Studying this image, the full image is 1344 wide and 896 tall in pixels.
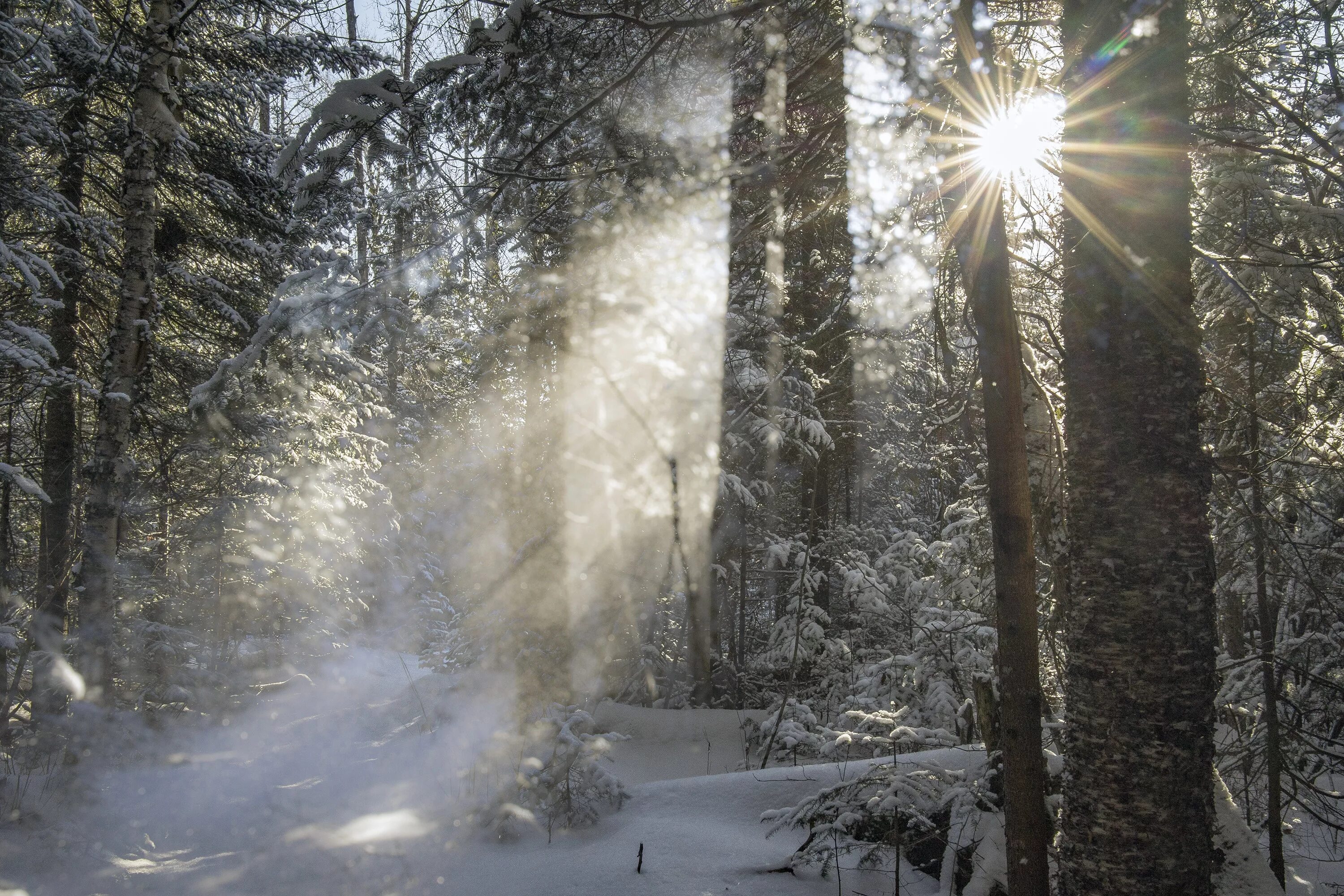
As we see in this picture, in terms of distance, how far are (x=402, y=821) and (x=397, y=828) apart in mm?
260

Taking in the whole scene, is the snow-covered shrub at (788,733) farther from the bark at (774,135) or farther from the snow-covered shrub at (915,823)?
the bark at (774,135)

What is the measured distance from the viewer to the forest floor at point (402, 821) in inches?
181

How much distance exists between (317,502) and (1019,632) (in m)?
12.6

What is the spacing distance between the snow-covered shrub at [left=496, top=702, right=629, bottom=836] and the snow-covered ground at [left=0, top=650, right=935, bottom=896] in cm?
14

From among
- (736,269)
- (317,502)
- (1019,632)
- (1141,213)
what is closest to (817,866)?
(1019,632)

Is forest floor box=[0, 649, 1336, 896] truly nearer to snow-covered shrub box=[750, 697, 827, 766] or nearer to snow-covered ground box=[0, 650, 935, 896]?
snow-covered ground box=[0, 650, 935, 896]

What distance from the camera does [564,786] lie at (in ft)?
18.5

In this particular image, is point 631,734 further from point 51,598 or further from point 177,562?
point 177,562

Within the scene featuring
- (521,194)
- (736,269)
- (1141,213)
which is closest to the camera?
(1141,213)

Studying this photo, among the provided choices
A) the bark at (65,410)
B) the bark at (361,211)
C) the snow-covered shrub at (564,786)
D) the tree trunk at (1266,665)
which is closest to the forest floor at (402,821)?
the snow-covered shrub at (564,786)

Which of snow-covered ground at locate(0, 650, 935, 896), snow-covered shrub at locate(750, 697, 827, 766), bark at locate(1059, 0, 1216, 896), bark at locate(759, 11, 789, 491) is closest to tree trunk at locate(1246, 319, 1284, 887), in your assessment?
bark at locate(1059, 0, 1216, 896)

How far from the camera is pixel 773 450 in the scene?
10.1 meters

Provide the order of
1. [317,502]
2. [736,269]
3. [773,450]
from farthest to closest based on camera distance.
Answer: [317,502] < [773,450] < [736,269]

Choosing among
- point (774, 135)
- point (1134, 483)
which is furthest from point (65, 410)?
point (1134, 483)
